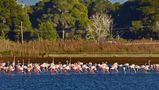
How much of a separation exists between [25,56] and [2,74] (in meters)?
15.6

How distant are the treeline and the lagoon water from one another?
4103 centimetres

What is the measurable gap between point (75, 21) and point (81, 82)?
5628cm

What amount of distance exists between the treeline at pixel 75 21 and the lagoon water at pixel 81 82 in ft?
Answer: 135

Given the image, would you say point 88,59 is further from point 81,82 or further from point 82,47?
point 81,82

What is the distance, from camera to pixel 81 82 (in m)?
41.2

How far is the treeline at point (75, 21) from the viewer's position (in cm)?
9194

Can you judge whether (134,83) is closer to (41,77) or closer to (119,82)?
(119,82)

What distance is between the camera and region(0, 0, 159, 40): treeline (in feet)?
302

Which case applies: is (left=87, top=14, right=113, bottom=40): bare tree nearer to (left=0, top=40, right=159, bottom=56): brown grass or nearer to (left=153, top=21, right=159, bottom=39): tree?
(left=153, top=21, right=159, bottom=39): tree

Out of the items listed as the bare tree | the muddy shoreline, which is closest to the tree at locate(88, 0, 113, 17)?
the bare tree

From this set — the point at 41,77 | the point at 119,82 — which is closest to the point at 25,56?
the point at 41,77

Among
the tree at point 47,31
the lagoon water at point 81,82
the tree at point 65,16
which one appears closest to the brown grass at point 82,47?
the tree at point 47,31

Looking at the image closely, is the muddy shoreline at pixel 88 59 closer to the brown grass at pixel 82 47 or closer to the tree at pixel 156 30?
the brown grass at pixel 82 47

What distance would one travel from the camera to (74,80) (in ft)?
140
